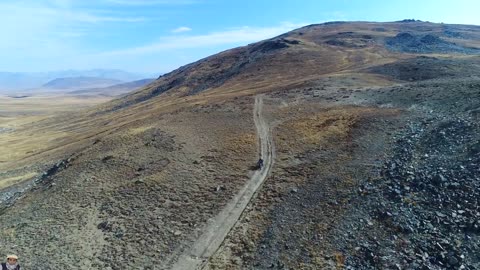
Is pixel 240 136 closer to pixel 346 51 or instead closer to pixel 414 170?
pixel 414 170

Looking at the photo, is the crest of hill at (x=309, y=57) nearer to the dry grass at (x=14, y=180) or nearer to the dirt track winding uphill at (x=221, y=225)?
the dry grass at (x=14, y=180)

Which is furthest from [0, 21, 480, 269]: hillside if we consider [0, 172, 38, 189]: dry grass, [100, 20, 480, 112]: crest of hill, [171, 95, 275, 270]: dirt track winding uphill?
[100, 20, 480, 112]: crest of hill

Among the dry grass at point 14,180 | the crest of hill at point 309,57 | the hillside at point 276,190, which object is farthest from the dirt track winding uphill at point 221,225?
the crest of hill at point 309,57

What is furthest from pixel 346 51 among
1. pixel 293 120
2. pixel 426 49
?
pixel 293 120

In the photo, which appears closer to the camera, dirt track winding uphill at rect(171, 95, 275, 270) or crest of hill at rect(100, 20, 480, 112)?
dirt track winding uphill at rect(171, 95, 275, 270)

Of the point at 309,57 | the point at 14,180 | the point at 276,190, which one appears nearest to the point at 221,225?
the point at 276,190

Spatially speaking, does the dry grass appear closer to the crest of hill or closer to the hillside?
the hillside
